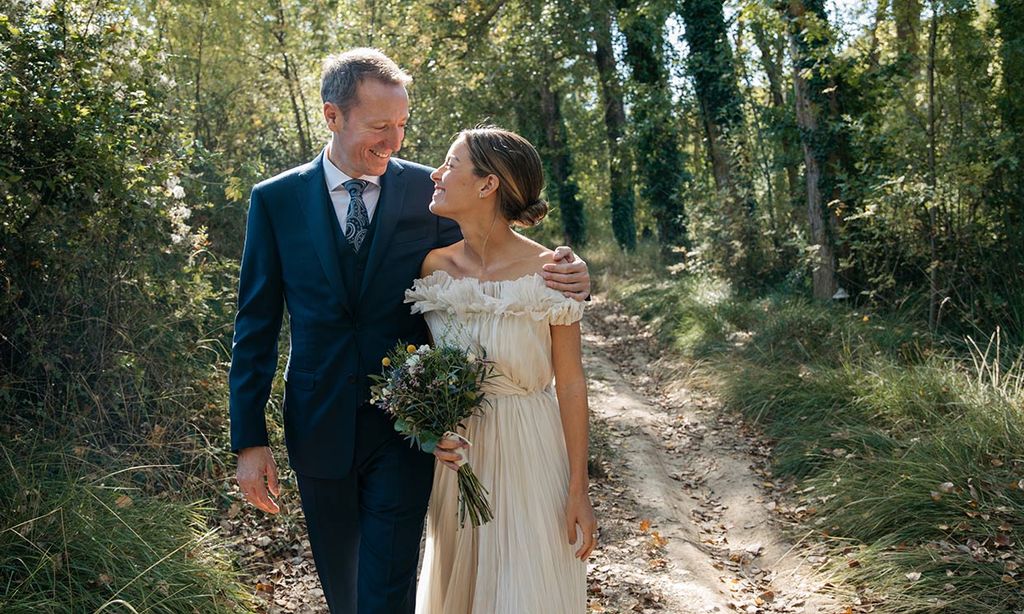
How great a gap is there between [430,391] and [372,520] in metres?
0.61

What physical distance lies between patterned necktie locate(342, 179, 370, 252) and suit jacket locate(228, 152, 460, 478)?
0.05 meters

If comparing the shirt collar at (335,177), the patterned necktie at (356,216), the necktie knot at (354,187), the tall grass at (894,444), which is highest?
the shirt collar at (335,177)

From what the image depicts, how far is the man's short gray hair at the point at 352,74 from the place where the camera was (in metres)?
3.33

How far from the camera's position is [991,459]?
5445mm

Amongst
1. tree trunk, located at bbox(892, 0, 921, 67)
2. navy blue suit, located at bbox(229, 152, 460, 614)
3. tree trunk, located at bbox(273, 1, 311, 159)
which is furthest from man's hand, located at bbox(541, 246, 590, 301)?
tree trunk, located at bbox(273, 1, 311, 159)

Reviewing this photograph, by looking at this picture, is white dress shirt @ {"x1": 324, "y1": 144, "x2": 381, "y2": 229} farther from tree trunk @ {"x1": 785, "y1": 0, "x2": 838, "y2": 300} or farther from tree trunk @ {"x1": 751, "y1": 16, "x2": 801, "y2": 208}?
tree trunk @ {"x1": 751, "y1": 16, "x2": 801, "y2": 208}

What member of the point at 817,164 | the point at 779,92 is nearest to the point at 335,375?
the point at 817,164

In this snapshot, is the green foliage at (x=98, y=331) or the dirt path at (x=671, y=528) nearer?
the green foliage at (x=98, y=331)

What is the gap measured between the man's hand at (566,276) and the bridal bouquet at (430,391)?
15.2 inches

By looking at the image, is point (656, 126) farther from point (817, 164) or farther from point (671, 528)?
point (671, 528)

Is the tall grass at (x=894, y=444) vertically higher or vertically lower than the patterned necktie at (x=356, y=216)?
lower

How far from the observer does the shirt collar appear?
11.0 ft

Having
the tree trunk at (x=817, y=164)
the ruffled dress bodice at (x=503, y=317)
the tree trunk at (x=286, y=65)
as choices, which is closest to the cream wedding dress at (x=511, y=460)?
the ruffled dress bodice at (x=503, y=317)

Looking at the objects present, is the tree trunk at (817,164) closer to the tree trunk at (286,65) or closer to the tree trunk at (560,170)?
the tree trunk at (286,65)
